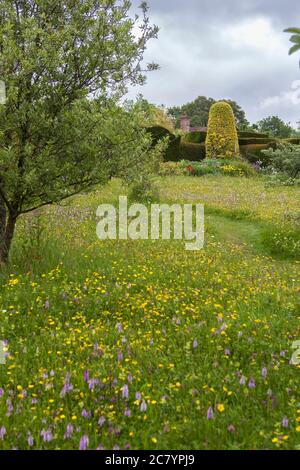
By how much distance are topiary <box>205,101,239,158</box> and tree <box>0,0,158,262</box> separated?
27.6m

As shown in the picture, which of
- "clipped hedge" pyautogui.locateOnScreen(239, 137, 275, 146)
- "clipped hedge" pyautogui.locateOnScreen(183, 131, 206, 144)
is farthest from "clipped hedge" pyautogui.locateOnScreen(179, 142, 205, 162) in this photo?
"clipped hedge" pyautogui.locateOnScreen(239, 137, 275, 146)

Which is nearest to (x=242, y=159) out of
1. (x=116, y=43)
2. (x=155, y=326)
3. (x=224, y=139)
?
(x=224, y=139)

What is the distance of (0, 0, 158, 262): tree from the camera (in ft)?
24.6

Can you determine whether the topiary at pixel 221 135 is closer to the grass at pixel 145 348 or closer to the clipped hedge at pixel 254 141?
the clipped hedge at pixel 254 141

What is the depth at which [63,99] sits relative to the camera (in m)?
7.74

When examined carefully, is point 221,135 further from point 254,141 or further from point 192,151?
point 254,141

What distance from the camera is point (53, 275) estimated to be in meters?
8.11

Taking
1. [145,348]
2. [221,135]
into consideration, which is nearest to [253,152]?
[221,135]

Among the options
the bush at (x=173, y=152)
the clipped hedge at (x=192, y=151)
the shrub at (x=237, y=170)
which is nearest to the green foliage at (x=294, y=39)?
the shrub at (x=237, y=170)

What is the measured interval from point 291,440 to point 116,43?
6926 mm

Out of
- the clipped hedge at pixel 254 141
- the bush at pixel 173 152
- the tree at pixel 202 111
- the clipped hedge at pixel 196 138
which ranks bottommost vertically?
the bush at pixel 173 152

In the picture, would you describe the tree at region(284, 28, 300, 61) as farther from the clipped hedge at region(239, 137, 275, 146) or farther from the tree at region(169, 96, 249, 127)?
the tree at region(169, 96, 249, 127)

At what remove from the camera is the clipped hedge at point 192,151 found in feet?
121

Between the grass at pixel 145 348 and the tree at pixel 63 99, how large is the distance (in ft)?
5.72
